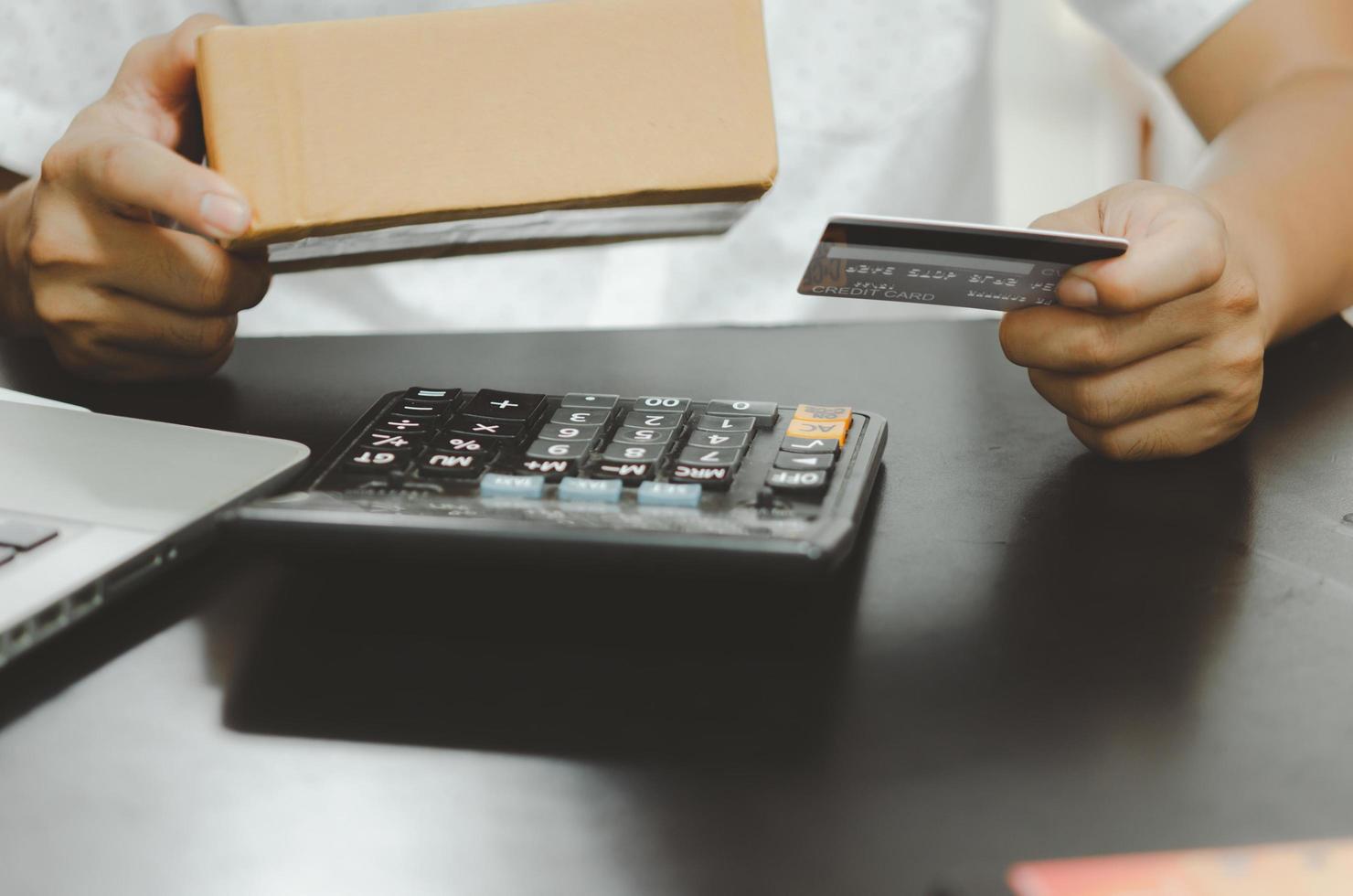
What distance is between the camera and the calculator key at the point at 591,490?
29 cm

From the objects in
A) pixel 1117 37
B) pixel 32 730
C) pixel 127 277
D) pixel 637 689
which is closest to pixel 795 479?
pixel 637 689

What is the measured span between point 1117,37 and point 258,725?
69 centimetres

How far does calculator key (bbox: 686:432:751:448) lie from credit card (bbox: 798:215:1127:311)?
5cm

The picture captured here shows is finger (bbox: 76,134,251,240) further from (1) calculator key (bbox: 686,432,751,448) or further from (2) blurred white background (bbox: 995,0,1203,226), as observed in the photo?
(2) blurred white background (bbox: 995,0,1203,226)

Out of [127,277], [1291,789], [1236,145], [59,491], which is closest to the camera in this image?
[1291,789]

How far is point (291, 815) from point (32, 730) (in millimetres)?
73

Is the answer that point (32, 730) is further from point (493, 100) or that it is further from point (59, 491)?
point (493, 100)

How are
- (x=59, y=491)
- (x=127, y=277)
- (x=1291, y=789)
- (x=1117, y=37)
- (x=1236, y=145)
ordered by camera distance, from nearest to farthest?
(x=1291, y=789), (x=59, y=491), (x=127, y=277), (x=1236, y=145), (x=1117, y=37)

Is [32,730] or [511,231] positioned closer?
[32,730]

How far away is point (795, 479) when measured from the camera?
0.30 metres

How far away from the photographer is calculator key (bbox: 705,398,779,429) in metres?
0.35

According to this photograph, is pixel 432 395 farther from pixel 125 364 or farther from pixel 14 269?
pixel 14 269

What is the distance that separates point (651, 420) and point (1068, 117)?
867 millimetres

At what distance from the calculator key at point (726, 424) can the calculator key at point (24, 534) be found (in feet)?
0.59
